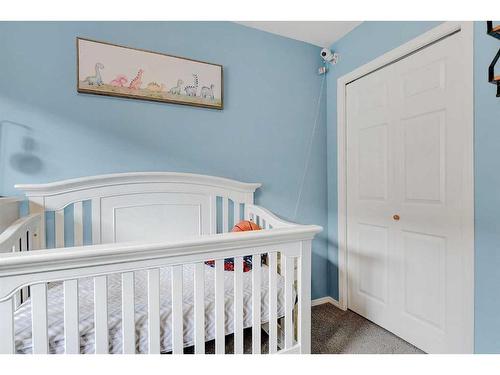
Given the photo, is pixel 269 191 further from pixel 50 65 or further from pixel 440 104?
pixel 50 65

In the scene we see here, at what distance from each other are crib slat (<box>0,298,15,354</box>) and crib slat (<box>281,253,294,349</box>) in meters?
0.92

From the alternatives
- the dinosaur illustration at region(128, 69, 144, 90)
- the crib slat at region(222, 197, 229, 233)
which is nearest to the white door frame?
the crib slat at region(222, 197, 229, 233)

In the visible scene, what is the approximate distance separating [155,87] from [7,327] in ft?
4.62

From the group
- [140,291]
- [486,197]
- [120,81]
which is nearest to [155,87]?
[120,81]

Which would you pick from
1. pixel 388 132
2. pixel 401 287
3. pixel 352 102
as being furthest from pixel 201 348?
pixel 352 102

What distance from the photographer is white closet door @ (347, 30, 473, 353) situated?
134cm

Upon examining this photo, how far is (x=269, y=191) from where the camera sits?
6.62ft

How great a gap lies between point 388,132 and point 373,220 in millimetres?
632

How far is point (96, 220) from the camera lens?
151 centimetres

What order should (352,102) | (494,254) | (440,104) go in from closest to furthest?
(494,254) → (440,104) → (352,102)

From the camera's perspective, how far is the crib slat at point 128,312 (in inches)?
33.3

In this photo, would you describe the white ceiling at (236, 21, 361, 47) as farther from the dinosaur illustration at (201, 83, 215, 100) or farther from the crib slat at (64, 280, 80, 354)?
the crib slat at (64, 280, 80, 354)
